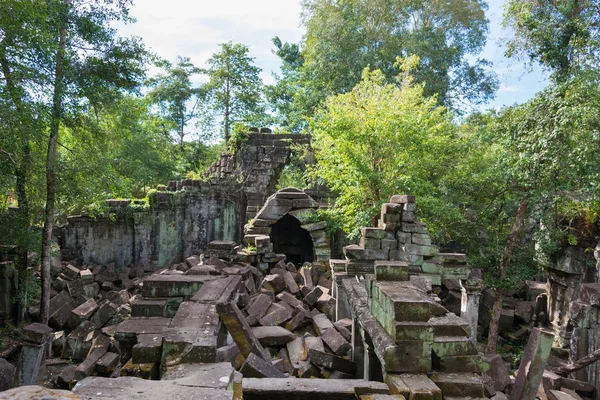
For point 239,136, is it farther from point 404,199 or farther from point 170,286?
point 170,286

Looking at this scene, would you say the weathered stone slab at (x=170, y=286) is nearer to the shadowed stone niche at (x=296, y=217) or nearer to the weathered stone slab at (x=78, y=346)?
the weathered stone slab at (x=78, y=346)

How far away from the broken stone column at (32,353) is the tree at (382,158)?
706 cm

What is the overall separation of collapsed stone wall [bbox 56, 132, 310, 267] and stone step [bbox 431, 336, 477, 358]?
1073cm

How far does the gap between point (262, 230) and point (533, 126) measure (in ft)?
25.1

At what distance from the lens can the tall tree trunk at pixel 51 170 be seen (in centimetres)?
873

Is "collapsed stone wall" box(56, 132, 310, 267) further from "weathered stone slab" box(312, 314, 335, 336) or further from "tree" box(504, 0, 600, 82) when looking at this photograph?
"tree" box(504, 0, 600, 82)

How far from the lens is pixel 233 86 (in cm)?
2189

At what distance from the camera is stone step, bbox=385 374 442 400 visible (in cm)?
323

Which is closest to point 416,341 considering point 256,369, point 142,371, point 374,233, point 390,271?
point 390,271

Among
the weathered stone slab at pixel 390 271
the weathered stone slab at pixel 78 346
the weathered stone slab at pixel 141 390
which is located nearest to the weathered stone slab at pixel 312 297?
the weathered stone slab at pixel 390 271

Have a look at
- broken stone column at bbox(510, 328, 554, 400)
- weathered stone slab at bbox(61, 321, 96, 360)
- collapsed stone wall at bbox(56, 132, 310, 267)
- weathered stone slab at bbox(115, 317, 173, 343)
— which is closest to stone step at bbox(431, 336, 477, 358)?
broken stone column at bbox(510, 328, 554, 400)

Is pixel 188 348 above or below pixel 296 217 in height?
below

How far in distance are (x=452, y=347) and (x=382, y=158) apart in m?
8.24

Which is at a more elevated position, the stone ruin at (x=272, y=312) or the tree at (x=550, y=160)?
the tree at (x=550, y=160)
